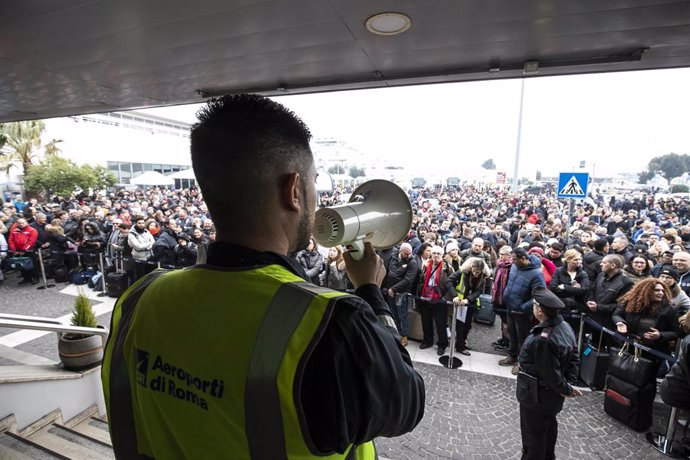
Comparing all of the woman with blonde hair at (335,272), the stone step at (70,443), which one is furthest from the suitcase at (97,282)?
the woman with blonde hair at (335,272)

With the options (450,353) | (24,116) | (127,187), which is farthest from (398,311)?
(127,187)

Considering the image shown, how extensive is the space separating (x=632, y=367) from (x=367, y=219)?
14.3 feet

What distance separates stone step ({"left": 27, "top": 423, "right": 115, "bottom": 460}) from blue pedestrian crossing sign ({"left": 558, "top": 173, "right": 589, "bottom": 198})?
28.8 feet

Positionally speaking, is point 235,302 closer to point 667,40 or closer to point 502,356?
point 667,40

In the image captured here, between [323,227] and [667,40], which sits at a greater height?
[667,40]

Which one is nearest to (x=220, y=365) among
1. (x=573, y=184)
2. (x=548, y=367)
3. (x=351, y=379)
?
(x=351, y=379)

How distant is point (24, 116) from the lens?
7.02 m

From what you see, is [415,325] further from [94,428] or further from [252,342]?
[252,342]

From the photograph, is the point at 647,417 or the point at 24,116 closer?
the point at 647,417

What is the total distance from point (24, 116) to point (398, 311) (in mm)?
8027

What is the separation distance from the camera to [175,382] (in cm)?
94

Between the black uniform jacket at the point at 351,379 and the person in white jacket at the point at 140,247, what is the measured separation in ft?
27.1

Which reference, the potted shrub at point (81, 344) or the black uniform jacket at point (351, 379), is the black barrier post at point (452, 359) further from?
the black uniform jacket at point (351, 379)

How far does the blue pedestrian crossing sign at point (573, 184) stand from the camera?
7.76 metres
